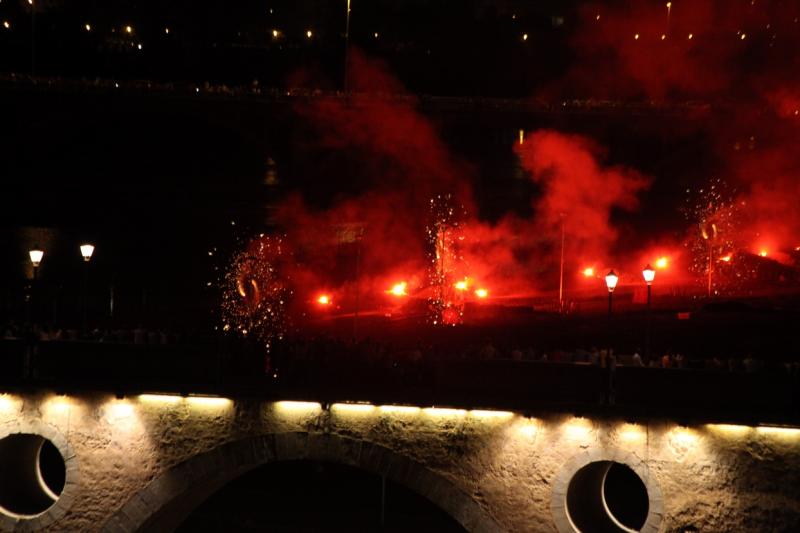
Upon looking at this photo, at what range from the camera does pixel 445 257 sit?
41.9m

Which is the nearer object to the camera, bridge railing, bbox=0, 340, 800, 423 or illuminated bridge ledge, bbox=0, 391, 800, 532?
illuminated bridge ledge, bbox=0, 391, 800, 532

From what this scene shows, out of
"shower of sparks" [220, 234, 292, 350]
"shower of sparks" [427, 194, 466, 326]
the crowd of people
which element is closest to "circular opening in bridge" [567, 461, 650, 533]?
the crowd of people

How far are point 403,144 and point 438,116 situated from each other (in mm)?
2133

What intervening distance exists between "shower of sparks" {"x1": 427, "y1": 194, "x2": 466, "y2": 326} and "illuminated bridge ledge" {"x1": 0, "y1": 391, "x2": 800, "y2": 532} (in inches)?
578

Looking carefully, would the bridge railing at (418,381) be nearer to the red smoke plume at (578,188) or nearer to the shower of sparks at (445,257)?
the shower of sparks at (445,257)

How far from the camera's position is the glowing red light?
3572 cm

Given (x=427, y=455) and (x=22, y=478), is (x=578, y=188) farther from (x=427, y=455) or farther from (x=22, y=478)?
(x=22, y=478)

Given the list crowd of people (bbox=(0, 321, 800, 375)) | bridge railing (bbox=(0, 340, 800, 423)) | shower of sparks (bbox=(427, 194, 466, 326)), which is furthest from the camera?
shower of sparks (bbox=(427, 194, 466, 326))

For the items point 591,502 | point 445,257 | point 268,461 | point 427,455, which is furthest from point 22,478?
point 445,257

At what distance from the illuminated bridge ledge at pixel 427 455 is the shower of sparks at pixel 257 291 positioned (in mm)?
10688

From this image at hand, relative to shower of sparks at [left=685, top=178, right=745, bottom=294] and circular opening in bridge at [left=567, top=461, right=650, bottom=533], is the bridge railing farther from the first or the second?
shower of sparks at [left=685, top=178, right=745, bottom=294]

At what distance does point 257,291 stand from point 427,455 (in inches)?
710

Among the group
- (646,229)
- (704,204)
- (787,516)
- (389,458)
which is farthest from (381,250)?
(787,516)

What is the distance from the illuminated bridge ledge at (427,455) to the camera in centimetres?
1658
